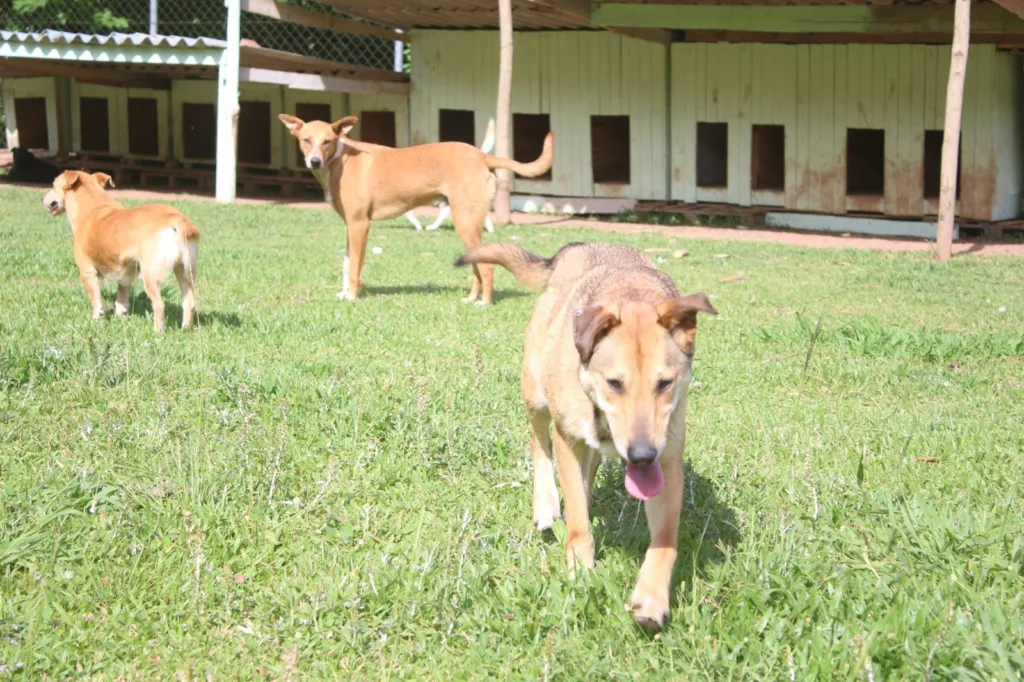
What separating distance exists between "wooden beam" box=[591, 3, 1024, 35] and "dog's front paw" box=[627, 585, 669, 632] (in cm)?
1304

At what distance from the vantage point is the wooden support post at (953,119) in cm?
1331

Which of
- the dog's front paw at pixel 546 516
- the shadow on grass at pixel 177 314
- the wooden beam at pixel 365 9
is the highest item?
the wooden beam at pixel 365 9

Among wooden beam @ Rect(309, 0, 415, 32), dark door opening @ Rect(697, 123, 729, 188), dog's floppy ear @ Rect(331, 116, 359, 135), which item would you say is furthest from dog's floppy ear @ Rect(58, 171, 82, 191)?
dark door opening @ Rect(697, 123, 729, 188)

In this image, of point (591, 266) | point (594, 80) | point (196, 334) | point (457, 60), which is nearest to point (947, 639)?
point (591, 266)

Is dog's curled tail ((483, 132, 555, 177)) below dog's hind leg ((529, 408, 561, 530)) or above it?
above

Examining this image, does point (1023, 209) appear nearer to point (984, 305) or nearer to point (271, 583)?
point (984, 305)

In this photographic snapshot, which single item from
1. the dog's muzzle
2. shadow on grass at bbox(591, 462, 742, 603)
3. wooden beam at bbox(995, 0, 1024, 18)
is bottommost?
shadow on grass at bbox(591, 462, 742, 603)

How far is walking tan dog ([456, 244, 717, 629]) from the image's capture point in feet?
11.4

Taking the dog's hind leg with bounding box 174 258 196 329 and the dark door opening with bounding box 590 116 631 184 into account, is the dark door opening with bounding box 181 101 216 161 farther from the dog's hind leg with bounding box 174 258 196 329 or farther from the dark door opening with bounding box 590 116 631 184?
the dog's hind leg with bounding box 174 258 196 329

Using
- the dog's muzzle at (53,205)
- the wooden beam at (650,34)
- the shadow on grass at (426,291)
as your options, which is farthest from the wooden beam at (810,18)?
the dog's muzzle at (53,205)

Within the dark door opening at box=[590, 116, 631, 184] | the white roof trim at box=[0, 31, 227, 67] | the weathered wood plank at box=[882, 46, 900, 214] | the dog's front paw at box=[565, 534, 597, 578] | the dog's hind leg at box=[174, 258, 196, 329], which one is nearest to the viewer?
the dog's front paw at box=[565, 534, 597, 578]

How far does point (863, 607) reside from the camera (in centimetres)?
363

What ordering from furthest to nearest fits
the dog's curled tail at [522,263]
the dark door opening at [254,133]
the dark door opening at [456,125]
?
the dark door opening at [254,133]
the dark door opening at [456,125]
the dog's curled tail at [522,263]

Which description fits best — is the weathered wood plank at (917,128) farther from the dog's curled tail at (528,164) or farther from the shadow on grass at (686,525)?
the shadow on grass at (686,525)
